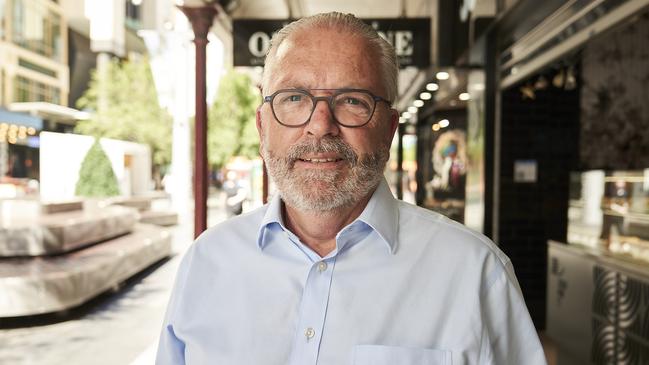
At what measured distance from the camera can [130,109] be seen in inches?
1222

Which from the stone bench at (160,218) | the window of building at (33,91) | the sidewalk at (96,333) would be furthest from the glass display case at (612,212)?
the window of building at (33,91)

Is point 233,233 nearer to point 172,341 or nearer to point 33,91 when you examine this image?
point 172,341

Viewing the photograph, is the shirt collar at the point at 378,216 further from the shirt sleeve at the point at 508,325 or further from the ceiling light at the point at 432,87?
the ceiling light at the point at 432,87

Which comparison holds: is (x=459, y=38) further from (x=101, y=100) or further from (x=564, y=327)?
(x=101, y=100)

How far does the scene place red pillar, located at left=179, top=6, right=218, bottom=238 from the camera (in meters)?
3.32

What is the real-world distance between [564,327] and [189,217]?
1783 cm

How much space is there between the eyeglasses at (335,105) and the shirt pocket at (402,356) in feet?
1.55

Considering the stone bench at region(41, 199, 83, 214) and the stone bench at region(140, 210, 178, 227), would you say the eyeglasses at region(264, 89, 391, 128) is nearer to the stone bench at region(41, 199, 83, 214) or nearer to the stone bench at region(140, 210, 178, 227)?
the stone bench at region(41, 199, 83, 214)

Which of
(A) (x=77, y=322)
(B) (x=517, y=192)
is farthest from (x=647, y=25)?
(A) (x=77, y=322)

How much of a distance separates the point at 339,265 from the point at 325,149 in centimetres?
25

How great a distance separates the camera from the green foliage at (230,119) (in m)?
30.8

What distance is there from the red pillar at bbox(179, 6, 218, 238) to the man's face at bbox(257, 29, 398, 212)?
2033mm

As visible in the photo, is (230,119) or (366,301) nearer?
(366,301)

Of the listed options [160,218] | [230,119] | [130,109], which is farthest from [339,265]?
[130,109]
